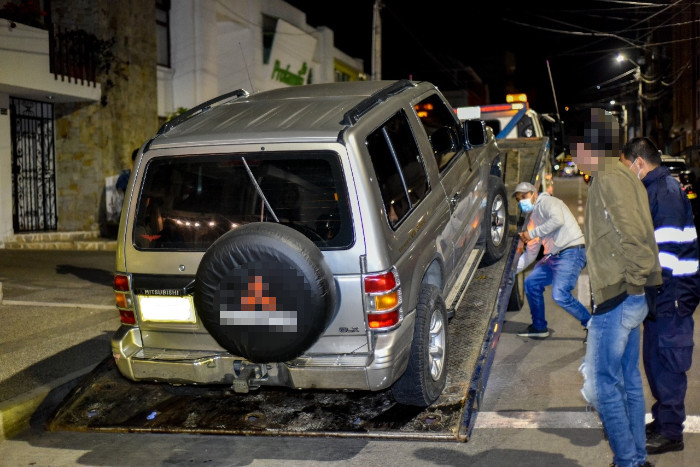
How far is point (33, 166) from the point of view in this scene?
16641mm

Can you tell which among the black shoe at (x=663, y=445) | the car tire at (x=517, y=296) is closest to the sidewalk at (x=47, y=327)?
the black shoe at (x=663, y=445)

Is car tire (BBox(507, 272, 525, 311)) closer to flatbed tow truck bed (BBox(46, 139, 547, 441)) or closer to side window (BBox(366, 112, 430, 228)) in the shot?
flatbed tow truck bed (BBox(46, 139, 547, 441))

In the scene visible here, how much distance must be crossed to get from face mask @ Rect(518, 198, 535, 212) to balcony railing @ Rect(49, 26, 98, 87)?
10845 millimetres

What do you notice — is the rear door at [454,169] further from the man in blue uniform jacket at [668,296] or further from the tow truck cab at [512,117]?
the tow truck cab at [512,117]

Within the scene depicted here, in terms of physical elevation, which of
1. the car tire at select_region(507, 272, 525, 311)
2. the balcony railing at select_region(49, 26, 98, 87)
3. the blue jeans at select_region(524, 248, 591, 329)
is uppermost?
the balcony railing at select_region(49, 26, 98, 87)

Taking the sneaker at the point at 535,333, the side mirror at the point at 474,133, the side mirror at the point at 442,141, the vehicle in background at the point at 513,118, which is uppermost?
the vehicle in background at the point at 513,118

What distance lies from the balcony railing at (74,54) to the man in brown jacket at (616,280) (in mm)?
13477

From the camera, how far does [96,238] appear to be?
16.8m

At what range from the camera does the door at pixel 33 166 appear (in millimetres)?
16000

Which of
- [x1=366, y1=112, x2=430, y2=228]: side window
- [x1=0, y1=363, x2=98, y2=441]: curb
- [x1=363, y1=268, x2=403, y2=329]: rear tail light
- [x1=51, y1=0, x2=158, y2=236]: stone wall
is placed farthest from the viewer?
[x1=51, y1=0, x2=158, y2=236]: stone wall

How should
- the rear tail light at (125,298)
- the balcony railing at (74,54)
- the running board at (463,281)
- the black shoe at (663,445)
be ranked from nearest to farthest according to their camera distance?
the black shoe at (663,445) < the rear tail light at (125,298) < the running board at (463,281) < the balcony railing at (74,54)

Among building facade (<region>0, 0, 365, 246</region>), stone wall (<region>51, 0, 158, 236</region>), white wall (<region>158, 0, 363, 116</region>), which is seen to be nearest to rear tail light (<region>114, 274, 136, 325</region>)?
building facade (<region>0, 0, 365, 246</region>)

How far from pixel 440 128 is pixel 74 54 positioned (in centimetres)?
1214

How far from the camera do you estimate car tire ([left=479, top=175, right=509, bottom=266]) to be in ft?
24.0
